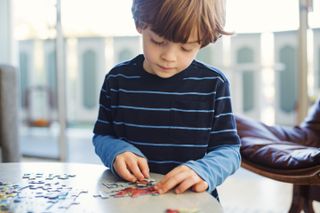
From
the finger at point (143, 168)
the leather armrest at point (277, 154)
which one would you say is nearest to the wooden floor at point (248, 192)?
the leather armrest at point (277, 154)

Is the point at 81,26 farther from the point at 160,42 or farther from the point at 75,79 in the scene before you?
the point at 160,42

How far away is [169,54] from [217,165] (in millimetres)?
257

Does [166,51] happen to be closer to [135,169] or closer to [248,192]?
[135,169]

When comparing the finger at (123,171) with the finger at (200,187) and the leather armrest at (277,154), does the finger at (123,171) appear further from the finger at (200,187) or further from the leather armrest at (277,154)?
the leather armrest at (277,154)

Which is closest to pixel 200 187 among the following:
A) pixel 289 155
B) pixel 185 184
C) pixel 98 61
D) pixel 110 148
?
pixel 185 184

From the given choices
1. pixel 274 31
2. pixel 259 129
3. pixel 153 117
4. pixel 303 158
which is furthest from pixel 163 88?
pixel 274 31

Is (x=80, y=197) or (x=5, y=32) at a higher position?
(x=5, y=32)

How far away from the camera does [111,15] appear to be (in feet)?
16.9

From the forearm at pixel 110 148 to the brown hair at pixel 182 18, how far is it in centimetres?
27

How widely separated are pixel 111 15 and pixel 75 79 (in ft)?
4.77

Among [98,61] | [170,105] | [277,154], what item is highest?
[98,61]

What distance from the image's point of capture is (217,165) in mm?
961

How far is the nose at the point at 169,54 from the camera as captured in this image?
0.97 metres

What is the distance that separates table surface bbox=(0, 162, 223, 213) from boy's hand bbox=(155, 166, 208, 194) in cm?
1
